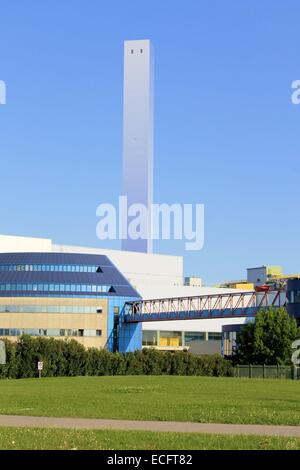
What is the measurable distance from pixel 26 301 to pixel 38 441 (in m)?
117

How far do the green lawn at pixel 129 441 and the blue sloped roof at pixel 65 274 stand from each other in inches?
4562

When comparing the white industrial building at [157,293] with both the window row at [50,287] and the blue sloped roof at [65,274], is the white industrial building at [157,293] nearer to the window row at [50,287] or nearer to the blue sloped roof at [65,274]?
the blue sloped roof at [65,274]

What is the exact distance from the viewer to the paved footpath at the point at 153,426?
25.7 metres

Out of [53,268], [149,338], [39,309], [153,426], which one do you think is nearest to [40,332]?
[39,309]

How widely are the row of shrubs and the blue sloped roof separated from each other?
46716mm

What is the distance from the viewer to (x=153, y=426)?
27.2 metres

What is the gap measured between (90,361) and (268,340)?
21.3m

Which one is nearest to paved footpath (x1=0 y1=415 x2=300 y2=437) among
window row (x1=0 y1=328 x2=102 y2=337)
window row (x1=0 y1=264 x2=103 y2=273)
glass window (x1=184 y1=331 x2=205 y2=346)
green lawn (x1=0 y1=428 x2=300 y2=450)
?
green lawn (x1=0 y1=428 x2=300 y2=450)

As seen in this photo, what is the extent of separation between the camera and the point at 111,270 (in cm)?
14900

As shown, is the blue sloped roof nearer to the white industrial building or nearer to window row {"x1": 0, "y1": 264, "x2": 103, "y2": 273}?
window row {"x1": 0, "y1": 264, "x2": 103, "y2": 273}

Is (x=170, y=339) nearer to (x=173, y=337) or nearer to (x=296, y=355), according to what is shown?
(x=173, y=337)

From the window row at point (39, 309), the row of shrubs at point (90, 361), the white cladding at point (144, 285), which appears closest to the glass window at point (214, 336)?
the white cladding at point (144, 285)
